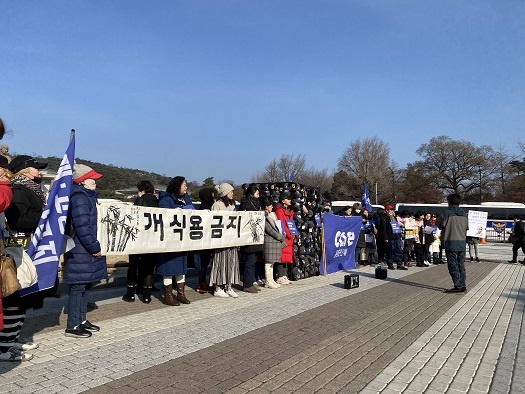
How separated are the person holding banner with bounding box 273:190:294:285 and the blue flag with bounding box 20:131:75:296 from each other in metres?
5.53

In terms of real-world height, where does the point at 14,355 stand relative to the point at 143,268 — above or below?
below

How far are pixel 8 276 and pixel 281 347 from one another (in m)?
2.98

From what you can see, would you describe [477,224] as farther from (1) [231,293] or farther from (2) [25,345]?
(2) [25,345]

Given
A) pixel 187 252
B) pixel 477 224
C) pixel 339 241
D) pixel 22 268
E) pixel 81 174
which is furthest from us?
pixel 477 224

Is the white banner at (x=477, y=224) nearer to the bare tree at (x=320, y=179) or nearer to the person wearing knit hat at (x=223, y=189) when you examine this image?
the person wearing knit hat at (x=223, y=189)

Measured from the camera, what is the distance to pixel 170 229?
24.0ft

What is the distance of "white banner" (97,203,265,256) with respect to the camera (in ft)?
20.8

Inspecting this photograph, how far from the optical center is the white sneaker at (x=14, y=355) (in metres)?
4.47

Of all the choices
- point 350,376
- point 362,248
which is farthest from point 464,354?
point 362,248

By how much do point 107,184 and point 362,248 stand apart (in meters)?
63.9

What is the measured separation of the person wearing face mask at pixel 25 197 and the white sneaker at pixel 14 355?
1.22 metres

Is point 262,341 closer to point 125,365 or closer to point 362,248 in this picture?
point 125,365

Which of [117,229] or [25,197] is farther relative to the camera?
[117,229]

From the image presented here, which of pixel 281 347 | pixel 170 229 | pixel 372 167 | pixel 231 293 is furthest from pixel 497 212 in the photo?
pixel 281 347
